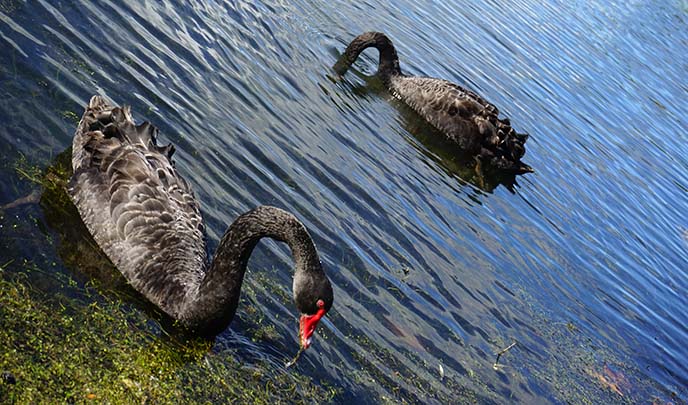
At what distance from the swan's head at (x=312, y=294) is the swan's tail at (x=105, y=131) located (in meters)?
2.32

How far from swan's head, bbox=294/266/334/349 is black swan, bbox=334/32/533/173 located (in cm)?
720

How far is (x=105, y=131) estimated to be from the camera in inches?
273

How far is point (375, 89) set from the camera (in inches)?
522

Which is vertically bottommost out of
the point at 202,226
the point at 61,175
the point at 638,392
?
the point at 61,175

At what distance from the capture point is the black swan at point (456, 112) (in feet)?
40.1

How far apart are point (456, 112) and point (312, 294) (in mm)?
7646

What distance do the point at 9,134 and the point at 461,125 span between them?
728cm

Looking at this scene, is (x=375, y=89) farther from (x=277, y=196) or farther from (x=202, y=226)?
(x=202, y=226)

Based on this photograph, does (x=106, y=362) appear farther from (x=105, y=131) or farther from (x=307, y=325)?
(x=105, y=131)

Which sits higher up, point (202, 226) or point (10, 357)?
point (202, 226)

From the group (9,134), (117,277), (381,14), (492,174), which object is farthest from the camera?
(381,14)

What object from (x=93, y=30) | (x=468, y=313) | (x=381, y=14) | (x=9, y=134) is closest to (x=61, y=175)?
(x=9, y=134)

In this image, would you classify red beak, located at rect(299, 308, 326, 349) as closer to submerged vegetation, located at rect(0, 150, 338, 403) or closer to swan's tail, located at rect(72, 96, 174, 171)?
submerged vegetation, located at rect(0, 150, 338, 403)

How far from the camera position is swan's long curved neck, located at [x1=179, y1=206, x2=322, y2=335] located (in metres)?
5.90
